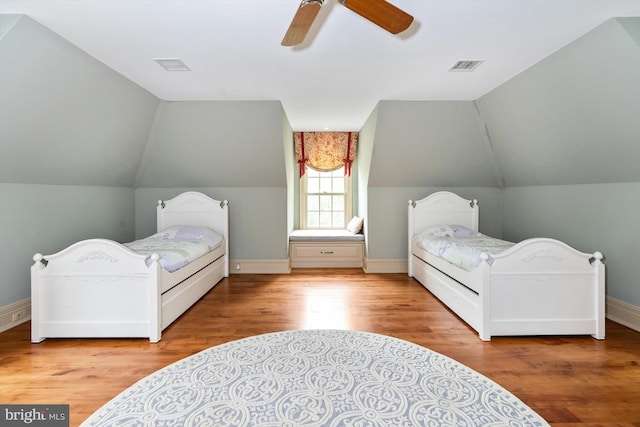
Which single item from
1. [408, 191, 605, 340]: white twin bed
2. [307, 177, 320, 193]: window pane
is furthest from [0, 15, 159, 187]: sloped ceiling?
[408, 191, 605, 340]: white twin bed

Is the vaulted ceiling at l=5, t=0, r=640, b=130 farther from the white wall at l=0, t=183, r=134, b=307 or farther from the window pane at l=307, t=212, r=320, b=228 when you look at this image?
the window pane at l=307, t=212, r=320, b=228

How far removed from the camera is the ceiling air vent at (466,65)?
2.80 meters

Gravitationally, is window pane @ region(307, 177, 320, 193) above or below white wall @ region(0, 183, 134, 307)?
above

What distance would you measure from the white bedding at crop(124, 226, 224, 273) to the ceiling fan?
217 centimetres

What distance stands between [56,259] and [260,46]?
236 cm

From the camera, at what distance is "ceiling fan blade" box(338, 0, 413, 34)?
4.90 ft

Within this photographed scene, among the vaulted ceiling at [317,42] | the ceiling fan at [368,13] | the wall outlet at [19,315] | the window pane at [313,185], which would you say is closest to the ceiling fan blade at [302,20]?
the ceiling fan at [368,13]

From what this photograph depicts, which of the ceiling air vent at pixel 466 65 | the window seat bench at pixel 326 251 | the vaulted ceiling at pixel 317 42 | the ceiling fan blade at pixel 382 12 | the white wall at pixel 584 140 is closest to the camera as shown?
the ceiling fan blade at pixel 382 12

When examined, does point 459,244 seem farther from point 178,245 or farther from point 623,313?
point 178,245

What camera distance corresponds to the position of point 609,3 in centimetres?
194

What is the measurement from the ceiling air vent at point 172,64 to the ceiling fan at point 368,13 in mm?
1522

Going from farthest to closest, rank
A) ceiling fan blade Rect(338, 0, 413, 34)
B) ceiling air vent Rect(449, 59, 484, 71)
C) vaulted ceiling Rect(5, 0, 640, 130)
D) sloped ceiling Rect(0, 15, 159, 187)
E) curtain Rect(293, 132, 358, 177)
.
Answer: curtain Rect(293, 132, 358, 177) < ceiling air vent Rect(449, 59, 484, 71) < sloped ceiling Rect(0, 15, 159, 187) < vaulted ceiling Rect(5, 0, 640, 130) < ceiling fan blade Rect(338, 0, 413, 34)

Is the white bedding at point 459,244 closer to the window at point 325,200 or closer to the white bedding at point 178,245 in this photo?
the window at point 325,200

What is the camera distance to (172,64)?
281 centimetres
